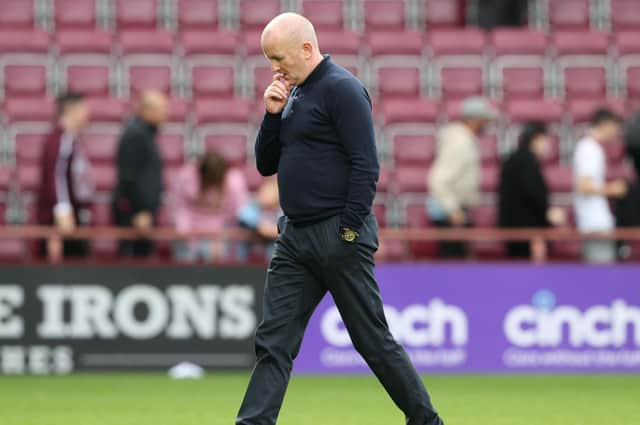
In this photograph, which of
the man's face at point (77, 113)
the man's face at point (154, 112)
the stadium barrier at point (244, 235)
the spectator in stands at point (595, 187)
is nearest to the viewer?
the stadium barrier at point (244, 235)

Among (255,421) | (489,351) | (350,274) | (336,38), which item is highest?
(336,38)

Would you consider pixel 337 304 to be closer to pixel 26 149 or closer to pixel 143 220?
pixel 143 220

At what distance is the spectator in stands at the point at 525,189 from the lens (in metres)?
12.9

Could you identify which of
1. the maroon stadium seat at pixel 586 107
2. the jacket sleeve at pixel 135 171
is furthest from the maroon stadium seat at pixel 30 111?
the maroon stadium seat at pixel 586 107

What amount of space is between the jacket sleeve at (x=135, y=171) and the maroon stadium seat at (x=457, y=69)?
4.51 m

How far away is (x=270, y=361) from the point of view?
6.47 metres

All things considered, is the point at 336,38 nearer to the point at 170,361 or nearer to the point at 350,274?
the point at 170,361

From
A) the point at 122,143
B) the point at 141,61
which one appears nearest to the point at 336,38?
the point at 141,61

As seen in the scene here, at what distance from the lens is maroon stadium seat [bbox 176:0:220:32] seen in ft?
53.7

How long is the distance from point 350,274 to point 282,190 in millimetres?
507

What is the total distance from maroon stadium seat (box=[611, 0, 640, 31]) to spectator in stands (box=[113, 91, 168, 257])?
6915 millimetres

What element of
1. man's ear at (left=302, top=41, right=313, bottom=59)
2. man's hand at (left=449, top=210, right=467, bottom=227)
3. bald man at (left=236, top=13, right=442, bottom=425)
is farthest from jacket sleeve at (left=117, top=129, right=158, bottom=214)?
man's ear at (left=302, top=41, right=313, bottom=59)

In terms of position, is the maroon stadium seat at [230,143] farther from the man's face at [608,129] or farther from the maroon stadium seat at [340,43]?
the man's face at [608,129]

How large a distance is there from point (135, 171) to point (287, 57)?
6137 millimetres
